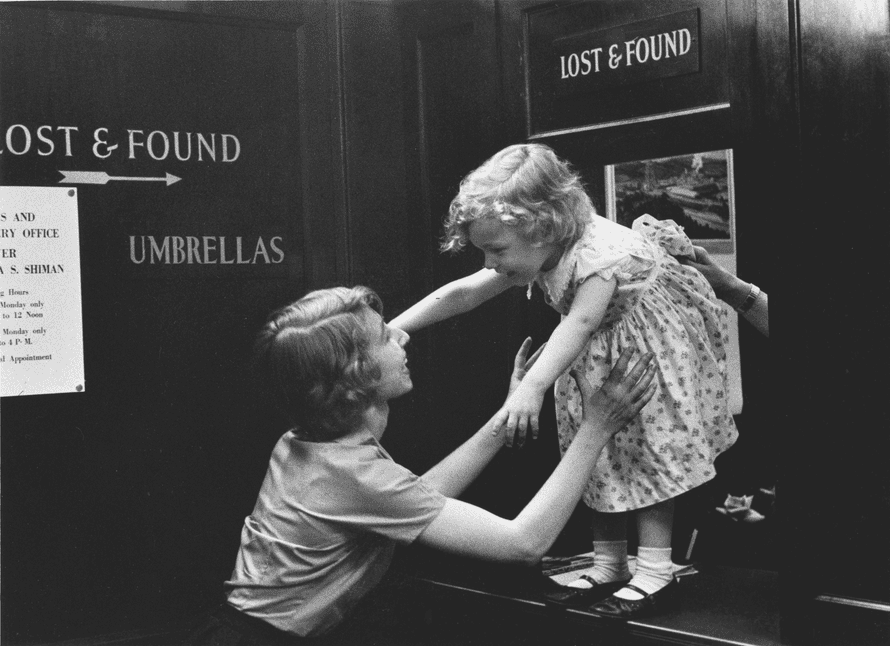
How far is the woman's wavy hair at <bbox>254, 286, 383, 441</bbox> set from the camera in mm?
1251

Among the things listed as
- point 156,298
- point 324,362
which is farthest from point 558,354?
point 156,298

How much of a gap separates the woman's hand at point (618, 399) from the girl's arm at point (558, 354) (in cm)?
7

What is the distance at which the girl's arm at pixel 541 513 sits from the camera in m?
1.24

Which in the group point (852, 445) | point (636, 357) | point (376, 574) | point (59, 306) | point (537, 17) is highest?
point (537, 17)

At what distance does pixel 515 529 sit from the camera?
1236 mm

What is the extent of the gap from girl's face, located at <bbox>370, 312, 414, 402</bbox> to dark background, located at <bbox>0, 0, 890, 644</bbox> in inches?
15.2

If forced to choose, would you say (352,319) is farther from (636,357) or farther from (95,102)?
(95,102)

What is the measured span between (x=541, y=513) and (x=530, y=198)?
0.47m

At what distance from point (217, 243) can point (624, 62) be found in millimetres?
752

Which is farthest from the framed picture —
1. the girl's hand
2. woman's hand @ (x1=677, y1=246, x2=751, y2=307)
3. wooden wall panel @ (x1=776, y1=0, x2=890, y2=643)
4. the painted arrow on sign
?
the painted arrow on sign

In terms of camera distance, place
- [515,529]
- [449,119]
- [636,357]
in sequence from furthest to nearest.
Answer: [449,119] < [636,357] < [515,529]

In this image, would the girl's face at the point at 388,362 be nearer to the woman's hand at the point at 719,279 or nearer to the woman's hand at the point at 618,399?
the woman's hand at the point at 618,399

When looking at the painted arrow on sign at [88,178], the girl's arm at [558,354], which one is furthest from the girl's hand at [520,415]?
the painted arrow on sign at [88,178]

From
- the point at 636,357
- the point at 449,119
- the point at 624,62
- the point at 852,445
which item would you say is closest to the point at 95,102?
the point at 449,119
